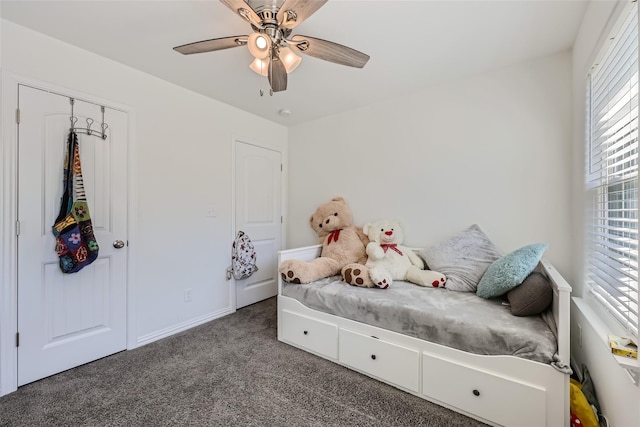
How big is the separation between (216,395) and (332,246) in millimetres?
1539

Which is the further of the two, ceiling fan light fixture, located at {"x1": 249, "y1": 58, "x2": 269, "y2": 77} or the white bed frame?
ceiling fan light fixture, located at {"x1": 249, "y1": 58, "x2": 269, "y2": 77}

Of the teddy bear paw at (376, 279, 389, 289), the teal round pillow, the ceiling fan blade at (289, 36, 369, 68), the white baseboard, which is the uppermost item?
the ceiling fan blade at (289, 36, 369, 68)

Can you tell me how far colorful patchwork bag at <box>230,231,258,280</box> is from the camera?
2.83 meters

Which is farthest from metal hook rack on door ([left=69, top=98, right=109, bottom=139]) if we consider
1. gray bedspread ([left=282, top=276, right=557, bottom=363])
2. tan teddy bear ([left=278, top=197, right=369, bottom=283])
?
gray bedspread ([left=282, top=276, right=557, bottom=363])

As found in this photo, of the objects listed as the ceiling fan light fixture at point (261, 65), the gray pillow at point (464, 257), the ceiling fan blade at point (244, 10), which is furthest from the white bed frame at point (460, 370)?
the ceiling fan blade at point (244, 10)

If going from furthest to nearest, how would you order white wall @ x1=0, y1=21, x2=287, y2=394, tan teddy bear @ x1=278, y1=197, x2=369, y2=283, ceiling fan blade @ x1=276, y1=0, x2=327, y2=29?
tan teddy bear @ x1=278, y1=197, x2=369, y2=283 → white wall @ x1=0, y1=21, x2=287, y2=394 → ceiling fan blade @ x1=276, y1=0, x2=327, y2=29

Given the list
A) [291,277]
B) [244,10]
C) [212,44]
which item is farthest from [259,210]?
[244,10]

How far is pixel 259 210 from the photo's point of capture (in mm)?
3176

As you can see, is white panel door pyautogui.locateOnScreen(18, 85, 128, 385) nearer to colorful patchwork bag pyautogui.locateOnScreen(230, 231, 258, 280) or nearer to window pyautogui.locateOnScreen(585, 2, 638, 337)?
colorful patchwork bag pyautogui.locateOnScreen(230, 231, 258, 280)

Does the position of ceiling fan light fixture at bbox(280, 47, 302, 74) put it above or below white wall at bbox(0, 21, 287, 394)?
above

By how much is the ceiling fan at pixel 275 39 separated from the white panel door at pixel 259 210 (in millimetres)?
1494

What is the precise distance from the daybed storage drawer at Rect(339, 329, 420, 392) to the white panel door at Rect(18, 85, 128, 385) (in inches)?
70.6

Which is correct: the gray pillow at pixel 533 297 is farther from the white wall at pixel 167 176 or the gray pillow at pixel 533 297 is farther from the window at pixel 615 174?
the white wall at pixel 167 176

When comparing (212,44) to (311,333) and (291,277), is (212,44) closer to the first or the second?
(291,277)
